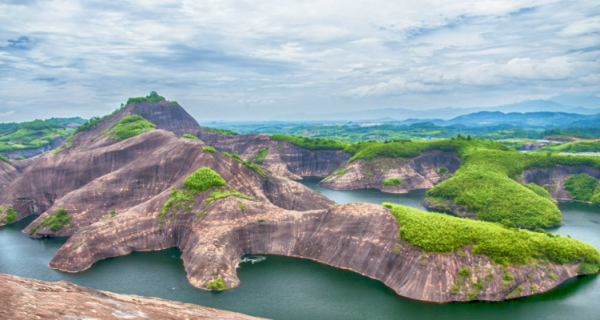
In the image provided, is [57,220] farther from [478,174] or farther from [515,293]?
[478,174]

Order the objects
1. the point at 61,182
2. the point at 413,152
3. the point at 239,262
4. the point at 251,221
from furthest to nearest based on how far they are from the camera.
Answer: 1. the point at 413,152
2. the point at 61,182
3. the point at 251,221
4. the point at 239,262

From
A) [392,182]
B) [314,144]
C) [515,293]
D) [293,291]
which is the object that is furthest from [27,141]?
[515,293]

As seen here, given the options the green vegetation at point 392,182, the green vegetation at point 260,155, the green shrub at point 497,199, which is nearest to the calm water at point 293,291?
the green shrub at point 497,199

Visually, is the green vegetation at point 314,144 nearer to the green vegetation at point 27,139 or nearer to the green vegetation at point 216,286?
the green vegetation at point 216,286

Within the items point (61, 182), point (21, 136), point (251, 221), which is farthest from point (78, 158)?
point (21, 136)

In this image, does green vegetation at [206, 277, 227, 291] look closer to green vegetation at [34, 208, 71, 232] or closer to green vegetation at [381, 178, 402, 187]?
green vegetation at [34, 208, 71, 232]

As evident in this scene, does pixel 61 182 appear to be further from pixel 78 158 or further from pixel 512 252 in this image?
pixel 512 252

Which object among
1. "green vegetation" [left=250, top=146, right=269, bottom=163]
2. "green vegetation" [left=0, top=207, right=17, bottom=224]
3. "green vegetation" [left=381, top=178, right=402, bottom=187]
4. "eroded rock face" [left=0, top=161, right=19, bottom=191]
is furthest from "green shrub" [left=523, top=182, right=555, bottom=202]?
"eroded rock face" [left=0, top=161, right=19, bottom=191]
